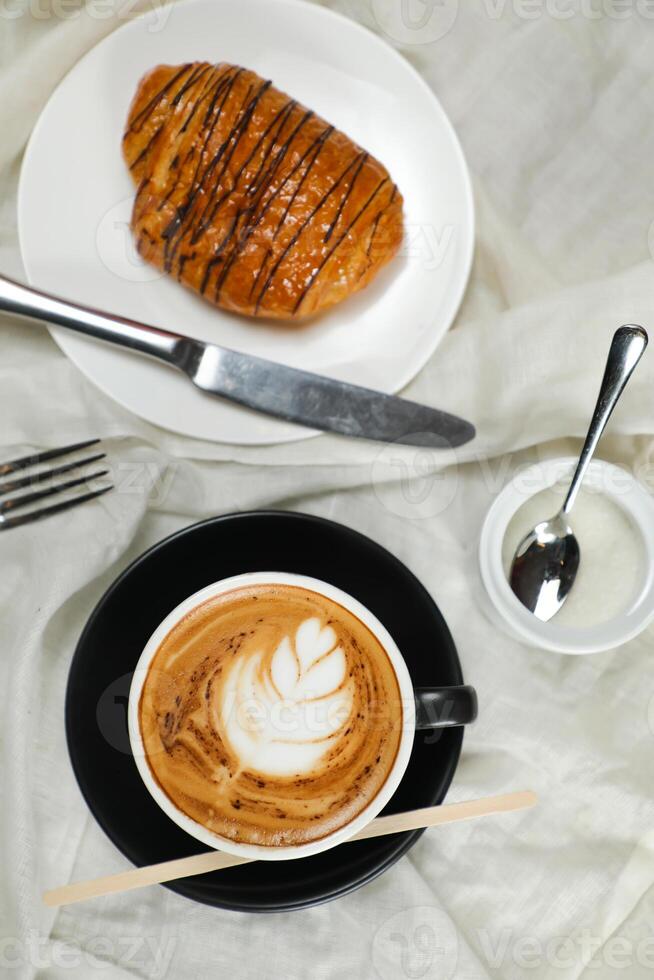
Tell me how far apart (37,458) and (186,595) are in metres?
0.25

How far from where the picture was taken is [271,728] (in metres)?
0.90

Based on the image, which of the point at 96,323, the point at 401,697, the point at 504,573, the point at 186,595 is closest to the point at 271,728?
the point at 401,697

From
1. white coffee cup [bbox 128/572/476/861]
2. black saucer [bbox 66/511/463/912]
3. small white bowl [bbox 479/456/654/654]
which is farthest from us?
small white bowl [bbox 479/456/654/654]

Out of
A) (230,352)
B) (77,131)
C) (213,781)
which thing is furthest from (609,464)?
(77,131)

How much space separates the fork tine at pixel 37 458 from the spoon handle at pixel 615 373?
612mm

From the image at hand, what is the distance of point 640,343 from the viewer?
1.03 m

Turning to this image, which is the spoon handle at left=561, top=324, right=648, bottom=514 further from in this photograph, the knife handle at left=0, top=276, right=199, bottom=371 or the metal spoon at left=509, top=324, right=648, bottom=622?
the knife handle at left=0, top=276, right=199, bottom=371

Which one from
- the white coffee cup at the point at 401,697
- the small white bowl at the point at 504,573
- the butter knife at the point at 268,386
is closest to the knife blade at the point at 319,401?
the butter knife at the point at 268,386

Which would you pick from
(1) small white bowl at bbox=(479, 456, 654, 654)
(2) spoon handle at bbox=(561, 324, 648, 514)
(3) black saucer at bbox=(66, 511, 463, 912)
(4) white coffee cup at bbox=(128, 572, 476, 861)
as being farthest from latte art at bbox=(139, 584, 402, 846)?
(2) spoon handle at bbox=(561, 324, 648, 514)

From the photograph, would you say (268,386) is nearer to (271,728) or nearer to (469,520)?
(469,520)

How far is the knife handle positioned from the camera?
1.11 m

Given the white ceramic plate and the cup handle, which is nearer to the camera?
the cup handle

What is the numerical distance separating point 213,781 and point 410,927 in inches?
15.3

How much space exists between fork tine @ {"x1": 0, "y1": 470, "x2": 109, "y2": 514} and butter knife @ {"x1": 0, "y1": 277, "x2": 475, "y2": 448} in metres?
0.17
